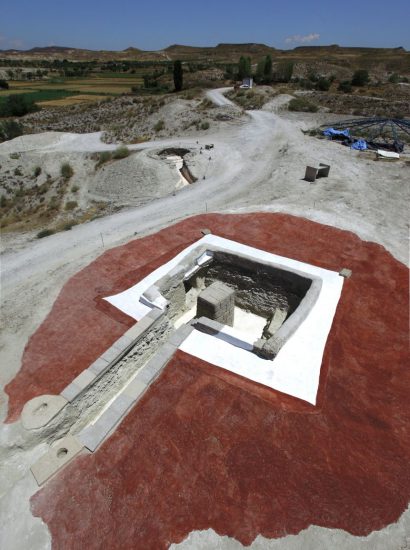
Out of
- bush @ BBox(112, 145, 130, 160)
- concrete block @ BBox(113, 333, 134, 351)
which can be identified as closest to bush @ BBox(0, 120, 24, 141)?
bush @ BBox(112, 145, 130, 160)

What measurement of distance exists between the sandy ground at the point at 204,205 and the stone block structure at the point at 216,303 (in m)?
6.77

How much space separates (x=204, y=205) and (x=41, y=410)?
19.1 meters

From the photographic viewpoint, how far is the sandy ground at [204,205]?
1150 centimetres

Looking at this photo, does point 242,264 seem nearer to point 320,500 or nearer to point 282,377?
point 282,377

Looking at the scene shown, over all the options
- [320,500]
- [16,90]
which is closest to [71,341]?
[320,500]

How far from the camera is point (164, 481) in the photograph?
8.23 m

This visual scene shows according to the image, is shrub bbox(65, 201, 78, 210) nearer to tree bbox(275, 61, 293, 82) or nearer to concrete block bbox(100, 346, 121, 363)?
concrete block bbox(100, 346, 121, 363)

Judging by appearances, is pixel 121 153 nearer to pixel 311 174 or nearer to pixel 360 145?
pixel 311 174

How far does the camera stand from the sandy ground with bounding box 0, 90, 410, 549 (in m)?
11.5

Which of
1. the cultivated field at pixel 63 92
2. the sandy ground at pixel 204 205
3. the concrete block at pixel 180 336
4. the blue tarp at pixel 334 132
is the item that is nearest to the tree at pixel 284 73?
the sandy ground at pixel 204 205

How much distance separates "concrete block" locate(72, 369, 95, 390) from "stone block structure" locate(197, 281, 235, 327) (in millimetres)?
5221

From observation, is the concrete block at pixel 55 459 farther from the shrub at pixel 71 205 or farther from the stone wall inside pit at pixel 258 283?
the shrub at pixel 71 205

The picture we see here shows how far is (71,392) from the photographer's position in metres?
10.0

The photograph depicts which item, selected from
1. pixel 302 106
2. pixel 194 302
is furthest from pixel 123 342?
pixel 302 106
